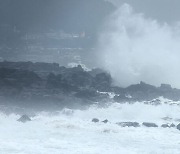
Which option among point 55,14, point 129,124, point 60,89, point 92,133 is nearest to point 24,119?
point 92,133

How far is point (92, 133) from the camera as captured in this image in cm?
2020

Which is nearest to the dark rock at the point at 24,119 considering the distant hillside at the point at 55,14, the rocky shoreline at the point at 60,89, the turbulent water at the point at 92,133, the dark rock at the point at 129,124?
the turbulent water at the point at 92,133

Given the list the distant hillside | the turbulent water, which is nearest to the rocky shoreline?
the turbulent water

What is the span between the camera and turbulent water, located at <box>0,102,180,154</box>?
17297 millimetres

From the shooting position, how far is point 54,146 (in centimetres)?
1747

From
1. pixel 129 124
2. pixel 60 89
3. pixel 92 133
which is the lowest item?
pixel 92 133

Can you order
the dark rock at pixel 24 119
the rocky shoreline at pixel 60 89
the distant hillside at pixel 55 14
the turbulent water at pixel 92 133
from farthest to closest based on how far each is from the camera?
1. the distant hillside at pixel 55 14
2. the rocky shoreline at pixel 60 89
3. the dark rock at pixel 24 119
4. the turbulent water at pixel 92 133

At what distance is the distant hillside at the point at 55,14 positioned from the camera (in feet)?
136

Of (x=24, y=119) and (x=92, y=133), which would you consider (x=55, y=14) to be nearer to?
(x=24, y=119)

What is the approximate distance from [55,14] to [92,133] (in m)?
27.0

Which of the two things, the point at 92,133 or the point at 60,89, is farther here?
the point at 60,89

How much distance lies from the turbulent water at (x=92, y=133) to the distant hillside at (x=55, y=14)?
19.5m

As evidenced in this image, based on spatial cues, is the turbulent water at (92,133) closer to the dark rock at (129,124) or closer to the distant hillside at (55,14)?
the dark rock at (129,124)

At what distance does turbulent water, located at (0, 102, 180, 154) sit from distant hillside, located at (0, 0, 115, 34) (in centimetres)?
1948
